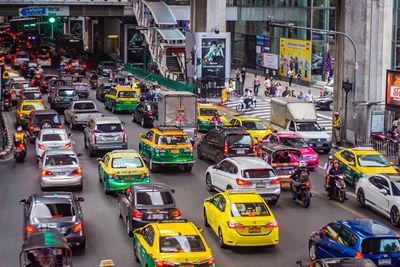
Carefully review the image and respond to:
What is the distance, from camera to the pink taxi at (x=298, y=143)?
31484 mm

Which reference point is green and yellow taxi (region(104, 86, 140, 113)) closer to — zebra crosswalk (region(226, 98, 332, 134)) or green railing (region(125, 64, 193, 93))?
zebra crosswalk (region(226, 98, 332, 134))

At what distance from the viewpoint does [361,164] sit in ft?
93.2

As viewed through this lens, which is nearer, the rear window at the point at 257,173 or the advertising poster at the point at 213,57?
the rear window at the point at 257,173

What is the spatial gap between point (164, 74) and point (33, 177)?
43328 mm

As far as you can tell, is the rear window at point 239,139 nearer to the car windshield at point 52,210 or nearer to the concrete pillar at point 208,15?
the car windshield at point 52,210

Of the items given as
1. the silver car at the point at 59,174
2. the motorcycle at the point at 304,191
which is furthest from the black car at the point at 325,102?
the silver car at the point at 59,174

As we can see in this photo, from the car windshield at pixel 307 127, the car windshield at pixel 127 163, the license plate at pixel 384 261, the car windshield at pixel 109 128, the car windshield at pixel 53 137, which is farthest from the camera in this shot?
the car windshield at pixel 307 127

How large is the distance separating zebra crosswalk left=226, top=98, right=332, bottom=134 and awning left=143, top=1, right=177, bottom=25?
20.4 metres

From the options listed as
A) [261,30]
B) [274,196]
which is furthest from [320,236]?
[261,30]

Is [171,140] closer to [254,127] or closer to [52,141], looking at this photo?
[52,141]

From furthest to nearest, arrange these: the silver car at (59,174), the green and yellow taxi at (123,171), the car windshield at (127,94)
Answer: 1. the car windshield at (127,94)
2. the silver car at (59,174)
3. the green and yellow taxi at (123,171)

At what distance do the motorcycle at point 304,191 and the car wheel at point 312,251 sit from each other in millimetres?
6147

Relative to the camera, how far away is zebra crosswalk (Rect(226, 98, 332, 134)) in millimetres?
48719

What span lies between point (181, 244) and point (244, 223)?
312cm
